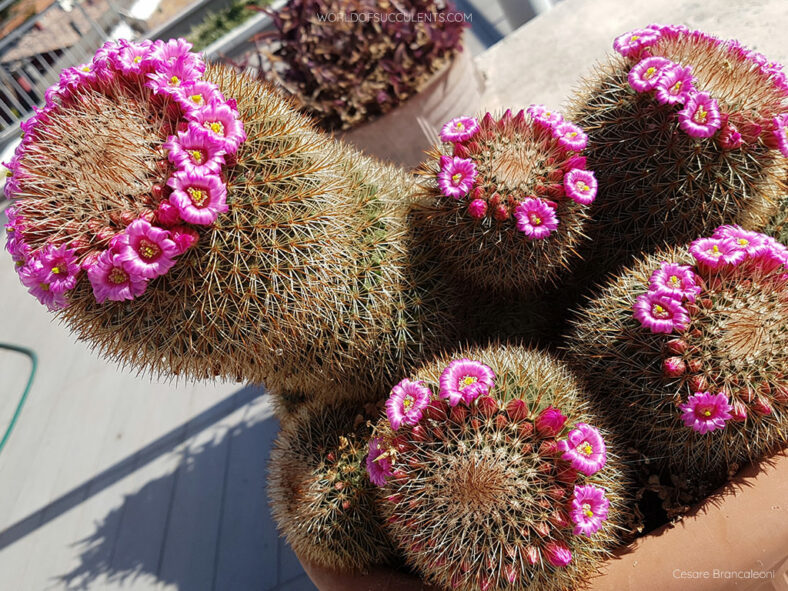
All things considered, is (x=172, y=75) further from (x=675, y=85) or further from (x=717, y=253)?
(x=717, y=253)

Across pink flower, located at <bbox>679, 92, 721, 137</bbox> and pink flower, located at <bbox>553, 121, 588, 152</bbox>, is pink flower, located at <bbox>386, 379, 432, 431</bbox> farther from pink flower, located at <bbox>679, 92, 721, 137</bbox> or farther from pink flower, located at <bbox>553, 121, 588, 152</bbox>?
pink flower, located at <bbox>679, 92, 721, 137</bbox>

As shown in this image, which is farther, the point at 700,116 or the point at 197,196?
the point at 700,116

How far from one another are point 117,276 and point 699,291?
3.97 ft

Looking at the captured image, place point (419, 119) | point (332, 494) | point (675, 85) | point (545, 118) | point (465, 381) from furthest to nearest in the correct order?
point (419, 119), point (332, 494), point (545, 118), point (675, 85), point (465, 381)

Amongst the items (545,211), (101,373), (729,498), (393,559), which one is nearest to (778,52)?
(545,211)

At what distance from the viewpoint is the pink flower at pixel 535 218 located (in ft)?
4.39

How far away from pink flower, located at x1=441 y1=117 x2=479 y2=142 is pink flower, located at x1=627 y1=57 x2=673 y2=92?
38 cm

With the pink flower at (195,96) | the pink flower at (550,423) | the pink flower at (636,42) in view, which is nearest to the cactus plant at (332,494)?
the pink flower at (550,423)

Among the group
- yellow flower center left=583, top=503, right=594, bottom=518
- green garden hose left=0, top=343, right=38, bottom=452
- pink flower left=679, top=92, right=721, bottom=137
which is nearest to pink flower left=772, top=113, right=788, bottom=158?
pink flower left=679, top=92, right=721, bottom=137

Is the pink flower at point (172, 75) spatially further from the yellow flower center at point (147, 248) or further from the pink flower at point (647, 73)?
the pink flower at point (647, 73)

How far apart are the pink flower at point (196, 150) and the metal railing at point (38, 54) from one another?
278 inches

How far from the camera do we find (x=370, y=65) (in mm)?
2484

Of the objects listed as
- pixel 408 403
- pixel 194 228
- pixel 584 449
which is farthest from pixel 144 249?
pixel 584 449

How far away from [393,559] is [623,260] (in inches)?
40.8
